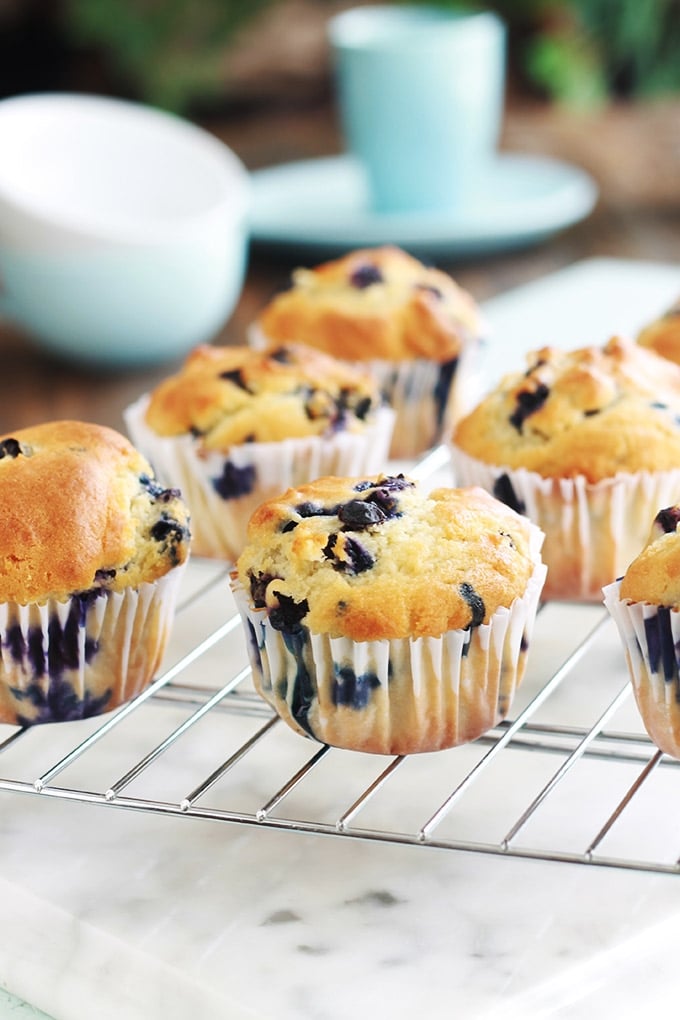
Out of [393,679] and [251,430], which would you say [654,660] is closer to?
[393,679]

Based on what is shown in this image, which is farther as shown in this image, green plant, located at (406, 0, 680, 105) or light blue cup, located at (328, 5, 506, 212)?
green plant, located at (406, 0, 680, 105)

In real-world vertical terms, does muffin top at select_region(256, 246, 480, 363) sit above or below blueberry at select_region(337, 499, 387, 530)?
below

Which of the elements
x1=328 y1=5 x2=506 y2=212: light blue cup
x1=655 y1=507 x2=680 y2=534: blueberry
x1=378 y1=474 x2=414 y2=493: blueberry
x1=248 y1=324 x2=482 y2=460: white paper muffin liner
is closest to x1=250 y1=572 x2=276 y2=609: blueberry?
x1=378 y1=474 x2=414 y2=493: blueberry

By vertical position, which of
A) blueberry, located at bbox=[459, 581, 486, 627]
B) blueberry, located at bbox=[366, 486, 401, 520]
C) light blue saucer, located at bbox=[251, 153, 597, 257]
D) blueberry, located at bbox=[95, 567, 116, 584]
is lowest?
light blue saucer, located at bbox=[251, 153, 597, 257]

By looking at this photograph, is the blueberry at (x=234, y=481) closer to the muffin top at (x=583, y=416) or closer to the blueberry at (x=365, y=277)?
the muffin top at (x=583, y=416)

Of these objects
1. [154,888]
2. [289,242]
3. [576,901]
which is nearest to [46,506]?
[154,888]

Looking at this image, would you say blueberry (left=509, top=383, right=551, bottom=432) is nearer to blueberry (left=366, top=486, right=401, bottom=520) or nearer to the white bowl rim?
blueberry (left=366, top=486, right=401, bottom=520)
